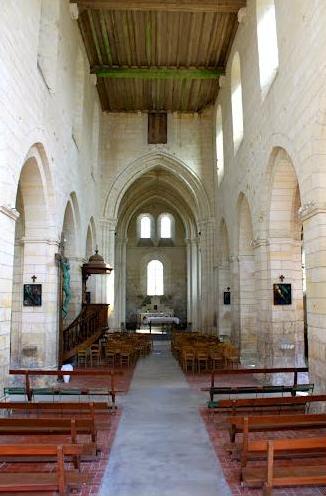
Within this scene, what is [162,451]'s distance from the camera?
6176 mm

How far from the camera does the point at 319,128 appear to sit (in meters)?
7.96

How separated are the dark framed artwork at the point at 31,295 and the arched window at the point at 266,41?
7.53 meters

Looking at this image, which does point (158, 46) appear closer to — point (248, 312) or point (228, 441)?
point (248, 312)

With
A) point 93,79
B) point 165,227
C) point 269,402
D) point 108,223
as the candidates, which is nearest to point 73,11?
point 93,79

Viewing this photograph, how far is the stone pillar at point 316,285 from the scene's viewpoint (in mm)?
7832

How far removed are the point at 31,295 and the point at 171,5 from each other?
9.89 metres

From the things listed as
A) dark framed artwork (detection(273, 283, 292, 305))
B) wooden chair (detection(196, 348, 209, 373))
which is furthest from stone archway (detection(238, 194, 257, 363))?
dark framed artwork (detection(273, 283, 292, 305))

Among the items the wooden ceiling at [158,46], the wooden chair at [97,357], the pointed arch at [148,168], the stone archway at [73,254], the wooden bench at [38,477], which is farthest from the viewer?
the pointed arch at [148,168]

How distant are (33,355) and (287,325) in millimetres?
6141

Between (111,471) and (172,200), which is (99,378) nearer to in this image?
(111,471)

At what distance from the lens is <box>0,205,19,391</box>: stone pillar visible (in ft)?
25.2

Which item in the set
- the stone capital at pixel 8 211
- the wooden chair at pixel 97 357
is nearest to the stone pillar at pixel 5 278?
the stone capital at pixel 8 211

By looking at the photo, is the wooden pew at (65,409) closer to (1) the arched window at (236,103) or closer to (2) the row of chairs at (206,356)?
(2) the row of chairs at (206,356)

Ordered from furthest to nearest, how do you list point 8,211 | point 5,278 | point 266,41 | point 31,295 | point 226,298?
point 226,298
point 266,41
point 31,295
point 5,278
point 8,211
